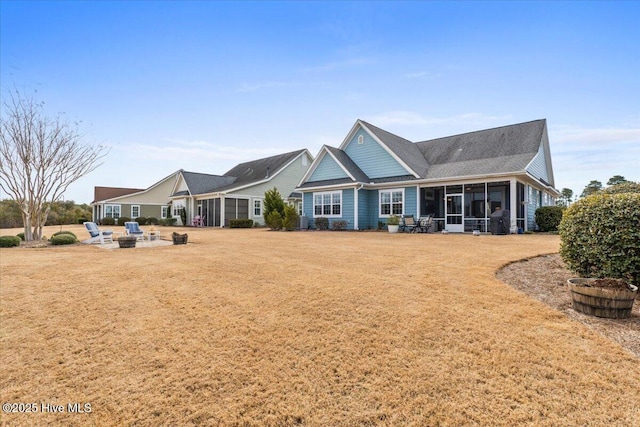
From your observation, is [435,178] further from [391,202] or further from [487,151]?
[487,151]

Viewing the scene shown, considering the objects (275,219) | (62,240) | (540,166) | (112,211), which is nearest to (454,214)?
(540,166)

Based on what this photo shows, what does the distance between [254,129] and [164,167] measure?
22.3 metres

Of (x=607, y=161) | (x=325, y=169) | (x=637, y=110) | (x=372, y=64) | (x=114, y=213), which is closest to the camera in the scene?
(x=637, y=110)

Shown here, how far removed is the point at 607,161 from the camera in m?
26.5

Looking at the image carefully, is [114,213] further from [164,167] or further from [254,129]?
[254,129]

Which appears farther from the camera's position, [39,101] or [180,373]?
[39,101]

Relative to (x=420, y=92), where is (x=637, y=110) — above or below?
below

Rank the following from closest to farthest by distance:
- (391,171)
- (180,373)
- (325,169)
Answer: (180,373), (391,171), (325,169)

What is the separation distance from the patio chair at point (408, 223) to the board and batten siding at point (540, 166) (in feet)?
23.5

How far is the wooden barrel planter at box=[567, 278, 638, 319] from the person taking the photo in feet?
12.8

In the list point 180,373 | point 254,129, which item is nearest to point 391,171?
point 254,129

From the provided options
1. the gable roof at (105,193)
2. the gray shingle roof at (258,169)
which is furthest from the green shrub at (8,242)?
the gable roof at (105,193)

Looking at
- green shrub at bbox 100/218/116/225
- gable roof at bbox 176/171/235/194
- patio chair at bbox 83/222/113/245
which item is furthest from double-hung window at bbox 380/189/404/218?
green shrub at bbox 100/218/116/225

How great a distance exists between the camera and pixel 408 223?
677 inches
